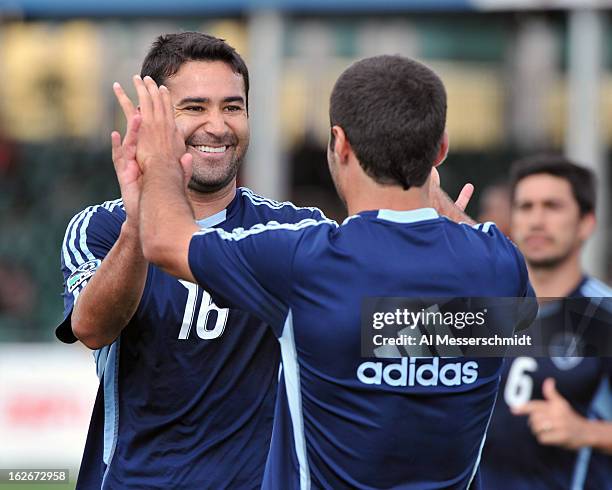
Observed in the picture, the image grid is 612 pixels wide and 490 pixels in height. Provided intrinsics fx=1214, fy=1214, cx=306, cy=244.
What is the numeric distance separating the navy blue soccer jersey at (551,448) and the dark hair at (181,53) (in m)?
1.59

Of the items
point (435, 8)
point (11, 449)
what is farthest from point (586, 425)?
point (435, 8)

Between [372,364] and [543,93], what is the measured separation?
11.7 metres

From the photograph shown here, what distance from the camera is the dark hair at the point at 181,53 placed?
13.2 feet

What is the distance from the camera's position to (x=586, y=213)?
5.74 meters

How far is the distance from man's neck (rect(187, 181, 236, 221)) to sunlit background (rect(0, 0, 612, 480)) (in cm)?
949

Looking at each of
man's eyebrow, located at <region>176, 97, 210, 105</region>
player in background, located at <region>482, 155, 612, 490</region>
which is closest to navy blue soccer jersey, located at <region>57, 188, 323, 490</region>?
man's eyebrow, located at <region>176, 97, 210, 105</region>

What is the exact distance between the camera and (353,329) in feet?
9.75

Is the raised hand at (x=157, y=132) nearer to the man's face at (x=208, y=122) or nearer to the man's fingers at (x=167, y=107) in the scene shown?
the man's fingers at (x=167, y=107)

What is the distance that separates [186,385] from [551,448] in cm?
164

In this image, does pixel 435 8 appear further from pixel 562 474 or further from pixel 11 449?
pixel 562 474

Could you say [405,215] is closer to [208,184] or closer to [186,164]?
[186,164]

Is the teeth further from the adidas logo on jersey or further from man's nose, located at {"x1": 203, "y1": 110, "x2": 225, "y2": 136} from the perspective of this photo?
the adidas logo on jersey

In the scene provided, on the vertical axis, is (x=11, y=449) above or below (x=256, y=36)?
below

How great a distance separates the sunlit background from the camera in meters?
13.6
